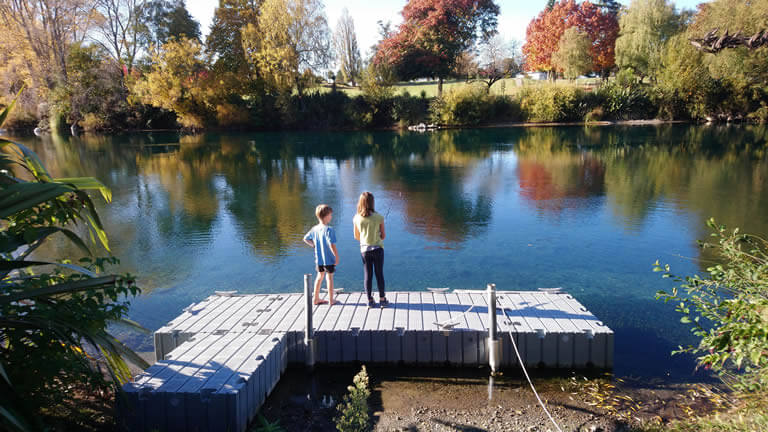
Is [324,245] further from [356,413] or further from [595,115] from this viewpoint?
[595,115]

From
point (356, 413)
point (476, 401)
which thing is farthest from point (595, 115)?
point (356, 413)

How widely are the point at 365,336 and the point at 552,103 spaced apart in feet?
142

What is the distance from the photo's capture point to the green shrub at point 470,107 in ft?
147

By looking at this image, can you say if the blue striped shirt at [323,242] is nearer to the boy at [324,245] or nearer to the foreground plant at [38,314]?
the boy at [324,245]

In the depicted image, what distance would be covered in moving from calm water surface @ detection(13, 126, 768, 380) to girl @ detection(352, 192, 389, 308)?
6.96 feet

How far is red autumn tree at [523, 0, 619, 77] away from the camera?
5094cm

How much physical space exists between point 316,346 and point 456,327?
1691 mm

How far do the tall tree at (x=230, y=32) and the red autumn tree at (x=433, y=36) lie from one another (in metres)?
12.6

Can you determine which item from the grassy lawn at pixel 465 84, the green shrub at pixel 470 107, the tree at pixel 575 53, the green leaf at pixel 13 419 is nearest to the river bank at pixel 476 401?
the green leaf at pixel 13 419

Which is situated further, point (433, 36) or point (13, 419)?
point (433, 36)

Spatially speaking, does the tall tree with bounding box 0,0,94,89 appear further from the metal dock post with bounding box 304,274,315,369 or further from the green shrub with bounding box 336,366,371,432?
the green shrub with bounding box 336,366,371,432

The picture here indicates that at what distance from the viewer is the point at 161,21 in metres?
53.6

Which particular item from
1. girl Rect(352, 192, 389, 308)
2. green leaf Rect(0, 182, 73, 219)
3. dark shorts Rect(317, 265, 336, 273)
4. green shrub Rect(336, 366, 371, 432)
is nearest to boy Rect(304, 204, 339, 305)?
dark shorts Rect(317, 265, 336, 273)

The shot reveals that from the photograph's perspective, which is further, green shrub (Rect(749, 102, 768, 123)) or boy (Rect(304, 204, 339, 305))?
green shrub (Rect(749, 102, 768, 123))
